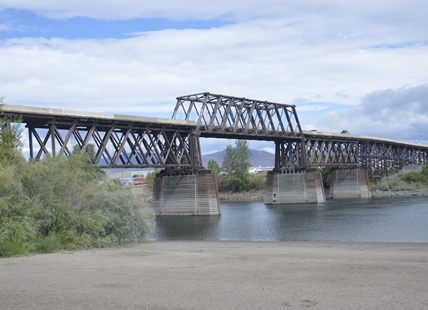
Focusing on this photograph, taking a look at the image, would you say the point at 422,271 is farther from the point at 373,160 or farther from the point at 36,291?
the point at 373,160

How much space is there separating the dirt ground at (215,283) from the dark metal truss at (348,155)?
93397mm

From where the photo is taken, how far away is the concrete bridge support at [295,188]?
11338 centimetres

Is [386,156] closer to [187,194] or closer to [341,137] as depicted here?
[341,137]

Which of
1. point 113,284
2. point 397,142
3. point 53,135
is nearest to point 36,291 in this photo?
point 113,284

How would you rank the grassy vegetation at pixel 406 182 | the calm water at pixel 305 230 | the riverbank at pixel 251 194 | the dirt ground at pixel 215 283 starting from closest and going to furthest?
the dirt ground at pixel 215 283
the calm water at pixel 305 230
the riverbank at pixel 251 194
the grassy vegetation at pixel 406 182

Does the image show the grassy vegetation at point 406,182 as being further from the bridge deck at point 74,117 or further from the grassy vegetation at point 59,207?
the grassy vegetation at point 59,207

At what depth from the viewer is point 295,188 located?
11575 cm

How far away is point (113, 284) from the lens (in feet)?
55.4

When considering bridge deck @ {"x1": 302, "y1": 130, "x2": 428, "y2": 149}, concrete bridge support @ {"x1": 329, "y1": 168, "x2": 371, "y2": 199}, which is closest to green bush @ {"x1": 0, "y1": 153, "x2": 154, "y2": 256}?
bridge deck @ {"x1": 302, "y1": 130, "x2": 428, "y2": 149}

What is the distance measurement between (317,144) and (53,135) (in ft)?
243

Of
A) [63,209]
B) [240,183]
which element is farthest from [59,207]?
[240,183]

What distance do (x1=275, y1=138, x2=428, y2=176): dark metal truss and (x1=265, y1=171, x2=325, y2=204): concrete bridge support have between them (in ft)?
5.73

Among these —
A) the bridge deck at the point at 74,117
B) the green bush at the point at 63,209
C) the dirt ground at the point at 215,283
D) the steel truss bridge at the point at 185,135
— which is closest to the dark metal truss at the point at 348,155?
the steel truss bridge at the point at 185,135

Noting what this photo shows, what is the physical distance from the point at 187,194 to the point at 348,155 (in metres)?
62.9
